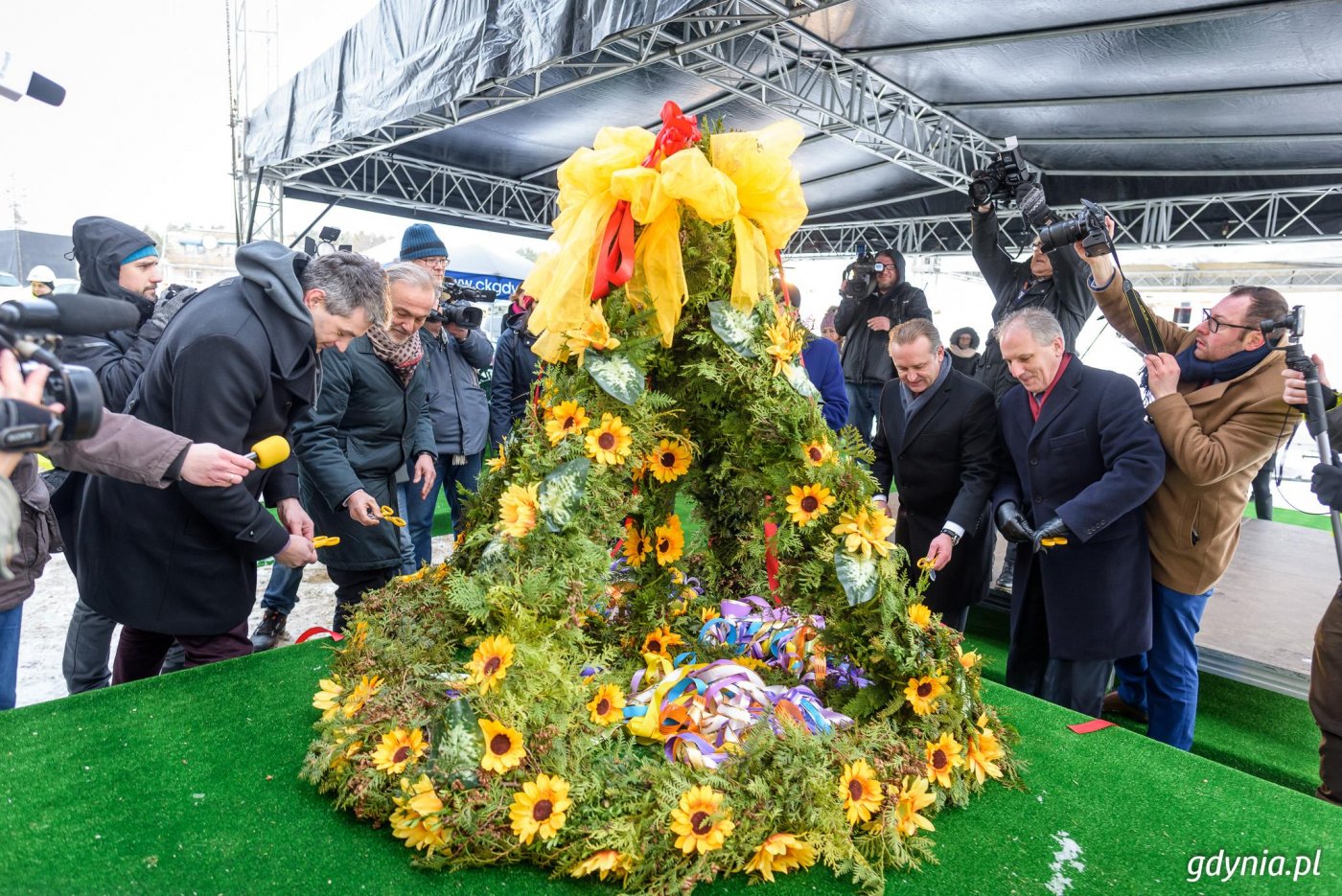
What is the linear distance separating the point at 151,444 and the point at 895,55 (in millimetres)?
6116

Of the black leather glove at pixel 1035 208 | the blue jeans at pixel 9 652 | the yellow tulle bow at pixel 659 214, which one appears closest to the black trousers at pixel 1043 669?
the black leather glove at pixel 1035 208

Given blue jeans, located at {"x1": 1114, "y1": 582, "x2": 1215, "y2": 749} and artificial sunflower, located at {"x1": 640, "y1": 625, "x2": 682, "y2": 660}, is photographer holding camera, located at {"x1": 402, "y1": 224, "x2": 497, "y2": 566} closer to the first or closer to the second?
artificial sunflower, located at {"x1": 640, "y1": 625, "x2": 682, "y2": 660}

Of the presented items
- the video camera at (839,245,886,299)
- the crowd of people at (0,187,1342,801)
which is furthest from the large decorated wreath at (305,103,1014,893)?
the video camera at (839,245,886,299)

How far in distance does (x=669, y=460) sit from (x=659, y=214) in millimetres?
669

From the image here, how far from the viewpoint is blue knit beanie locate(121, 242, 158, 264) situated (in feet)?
9.43

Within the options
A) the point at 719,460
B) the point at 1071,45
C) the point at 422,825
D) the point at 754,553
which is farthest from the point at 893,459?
the point at 1071,45

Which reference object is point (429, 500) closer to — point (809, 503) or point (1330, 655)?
point (809, 503)

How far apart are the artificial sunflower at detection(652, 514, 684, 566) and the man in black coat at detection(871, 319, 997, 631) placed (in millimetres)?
1023

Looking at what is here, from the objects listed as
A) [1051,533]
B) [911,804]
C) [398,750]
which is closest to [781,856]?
[911,804]

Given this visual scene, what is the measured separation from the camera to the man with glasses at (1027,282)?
3.81 m

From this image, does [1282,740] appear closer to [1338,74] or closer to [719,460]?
[719,460]

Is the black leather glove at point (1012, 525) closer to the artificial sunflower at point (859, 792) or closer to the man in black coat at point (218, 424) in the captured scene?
the artificial sunflower at point (859, 792)

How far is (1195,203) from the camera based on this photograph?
322 inches

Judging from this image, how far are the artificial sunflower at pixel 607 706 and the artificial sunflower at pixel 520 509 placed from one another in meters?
0.44
